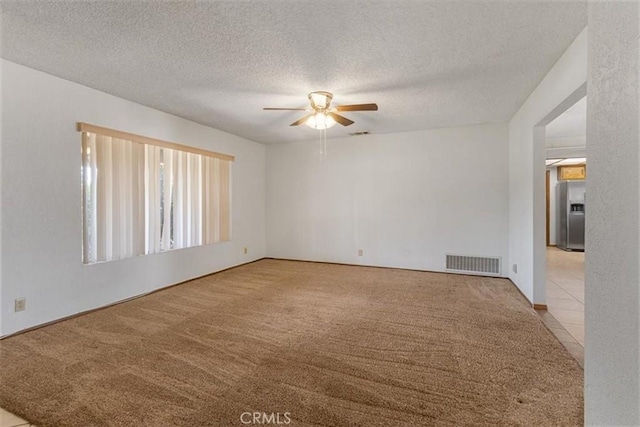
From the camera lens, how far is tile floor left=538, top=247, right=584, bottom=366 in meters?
2.50

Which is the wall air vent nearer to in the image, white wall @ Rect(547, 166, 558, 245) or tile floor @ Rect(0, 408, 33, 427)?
white wall @ Rect(547, 166, 558, 245)

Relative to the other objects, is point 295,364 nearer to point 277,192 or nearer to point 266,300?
point 266,300

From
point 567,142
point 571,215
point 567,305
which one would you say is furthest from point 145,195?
point 571,215

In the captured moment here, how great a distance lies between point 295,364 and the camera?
212cm

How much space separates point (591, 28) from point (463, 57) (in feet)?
5.65

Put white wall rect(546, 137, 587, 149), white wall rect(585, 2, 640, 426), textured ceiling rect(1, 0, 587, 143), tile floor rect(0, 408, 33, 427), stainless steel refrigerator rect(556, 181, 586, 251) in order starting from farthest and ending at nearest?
stainless steel refrigerator rect(556, 181, 586, 251) < white wall rect(546, 137, 587, 149) < textured ceiling rect(1, 0, 587, 143) < tile floor rect(0, 408, 33, 427) < white wall rect(585, 2, 640, 426)

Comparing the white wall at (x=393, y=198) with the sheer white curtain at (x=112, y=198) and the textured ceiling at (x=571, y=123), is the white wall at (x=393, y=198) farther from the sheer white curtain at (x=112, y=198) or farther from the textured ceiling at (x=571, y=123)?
the sheer white curtain at (x=112, y=198)

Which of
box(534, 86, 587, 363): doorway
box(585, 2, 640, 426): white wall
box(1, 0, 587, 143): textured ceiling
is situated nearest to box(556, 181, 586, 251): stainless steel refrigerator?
box(534, 86, 587, 363): doorway

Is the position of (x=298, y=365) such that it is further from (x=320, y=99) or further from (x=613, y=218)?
(x=320, y=99)

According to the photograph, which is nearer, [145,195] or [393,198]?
[145,195]

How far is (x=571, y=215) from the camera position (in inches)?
283

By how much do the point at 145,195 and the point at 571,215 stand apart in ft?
31.0

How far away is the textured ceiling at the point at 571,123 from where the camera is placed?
12.8ft

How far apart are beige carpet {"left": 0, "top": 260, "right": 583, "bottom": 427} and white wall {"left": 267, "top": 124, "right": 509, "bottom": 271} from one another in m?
1.51
